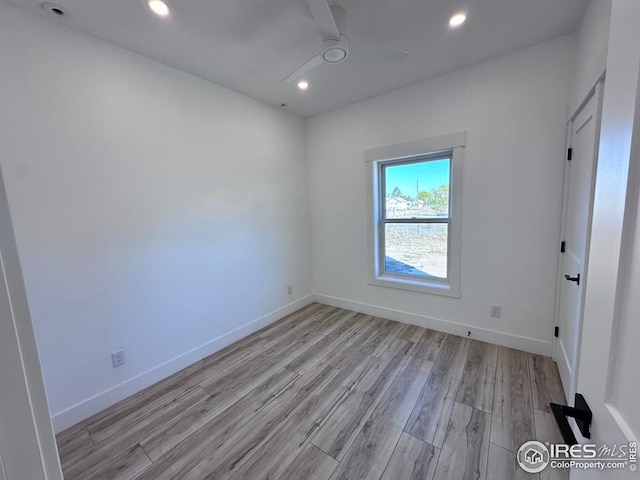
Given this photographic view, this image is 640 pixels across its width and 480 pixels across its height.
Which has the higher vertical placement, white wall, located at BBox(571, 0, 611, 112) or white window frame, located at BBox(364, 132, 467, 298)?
white wall, located at BBox(571, 0, 611, 112)

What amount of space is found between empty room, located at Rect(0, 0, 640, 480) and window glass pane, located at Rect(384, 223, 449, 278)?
35 mm

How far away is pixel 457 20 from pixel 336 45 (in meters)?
0.97

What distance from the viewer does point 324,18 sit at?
1446 millimetres

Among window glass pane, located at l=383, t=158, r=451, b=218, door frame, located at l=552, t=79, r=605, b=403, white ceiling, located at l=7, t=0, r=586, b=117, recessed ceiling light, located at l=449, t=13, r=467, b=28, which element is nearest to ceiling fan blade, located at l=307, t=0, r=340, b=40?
white ceiling, located at l=7, t=0, r=586, b=117

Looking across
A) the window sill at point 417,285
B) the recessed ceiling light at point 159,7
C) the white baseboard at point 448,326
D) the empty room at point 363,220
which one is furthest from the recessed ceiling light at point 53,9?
the white baseboard at point 448,326

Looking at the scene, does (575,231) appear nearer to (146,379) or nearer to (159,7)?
(159,7)

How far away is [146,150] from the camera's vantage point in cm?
212

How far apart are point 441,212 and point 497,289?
3.13ft

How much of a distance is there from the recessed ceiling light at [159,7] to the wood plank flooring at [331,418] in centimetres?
276

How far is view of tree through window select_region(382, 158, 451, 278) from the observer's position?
A: 2871 millimetres

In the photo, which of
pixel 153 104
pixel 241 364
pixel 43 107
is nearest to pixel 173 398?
pixel 241 364

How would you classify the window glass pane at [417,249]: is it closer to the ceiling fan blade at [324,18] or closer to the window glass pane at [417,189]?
the window glass pane at [417,189]

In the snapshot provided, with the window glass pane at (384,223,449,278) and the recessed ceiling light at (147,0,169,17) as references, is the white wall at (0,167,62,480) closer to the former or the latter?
the recessed ceiling light at (147,0,169,17)

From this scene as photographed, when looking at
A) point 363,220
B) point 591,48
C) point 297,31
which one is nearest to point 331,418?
point 363,220
